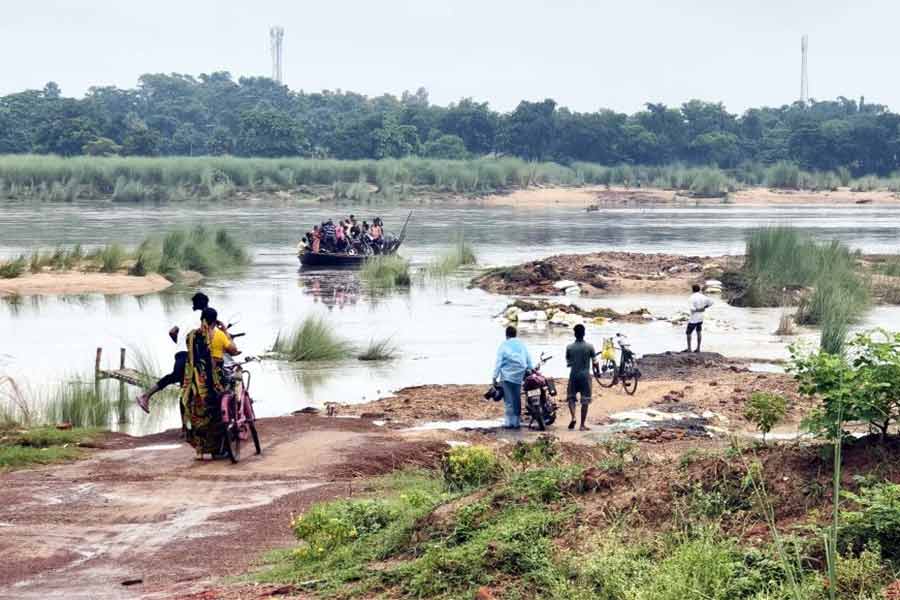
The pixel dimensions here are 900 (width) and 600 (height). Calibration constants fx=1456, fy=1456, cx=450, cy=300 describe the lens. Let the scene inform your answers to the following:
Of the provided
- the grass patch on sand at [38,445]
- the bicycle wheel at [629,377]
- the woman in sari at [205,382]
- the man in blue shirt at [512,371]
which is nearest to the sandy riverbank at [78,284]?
the bicycle wheel at [629,377]

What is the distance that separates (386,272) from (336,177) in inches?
2186

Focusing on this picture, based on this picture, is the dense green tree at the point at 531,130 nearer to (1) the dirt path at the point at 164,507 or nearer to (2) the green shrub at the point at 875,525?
(1) the dirt path at the point at 164,507

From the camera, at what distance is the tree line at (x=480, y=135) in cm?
10881

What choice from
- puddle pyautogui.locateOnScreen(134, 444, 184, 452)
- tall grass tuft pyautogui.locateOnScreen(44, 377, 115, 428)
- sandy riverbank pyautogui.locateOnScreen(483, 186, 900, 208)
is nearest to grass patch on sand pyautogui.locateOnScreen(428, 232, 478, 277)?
tall grass tuft pyautogui.locateOnScreen(44, 377, 115, 428)

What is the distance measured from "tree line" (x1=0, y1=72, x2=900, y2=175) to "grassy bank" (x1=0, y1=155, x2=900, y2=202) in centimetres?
440

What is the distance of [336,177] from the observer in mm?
95312

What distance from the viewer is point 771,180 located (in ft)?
357

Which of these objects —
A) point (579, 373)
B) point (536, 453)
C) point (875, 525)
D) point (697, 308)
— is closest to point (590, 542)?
point (875, 525)

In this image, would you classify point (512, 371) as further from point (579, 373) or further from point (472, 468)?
point (472, 468)

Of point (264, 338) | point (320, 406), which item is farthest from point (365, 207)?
point (320, 406)

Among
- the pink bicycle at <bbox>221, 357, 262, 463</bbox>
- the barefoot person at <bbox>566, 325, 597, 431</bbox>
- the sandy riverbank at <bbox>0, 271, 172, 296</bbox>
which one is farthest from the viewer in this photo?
the sandy riverbank at <bbox>0, 271, 172, 296</bbox>

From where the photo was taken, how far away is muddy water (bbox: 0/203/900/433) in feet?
75.1

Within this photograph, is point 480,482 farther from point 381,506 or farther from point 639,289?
point 639,289

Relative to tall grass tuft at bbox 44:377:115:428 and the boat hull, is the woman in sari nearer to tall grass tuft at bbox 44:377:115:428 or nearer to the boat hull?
tall grass tuft at bbox 44:377:115:428
